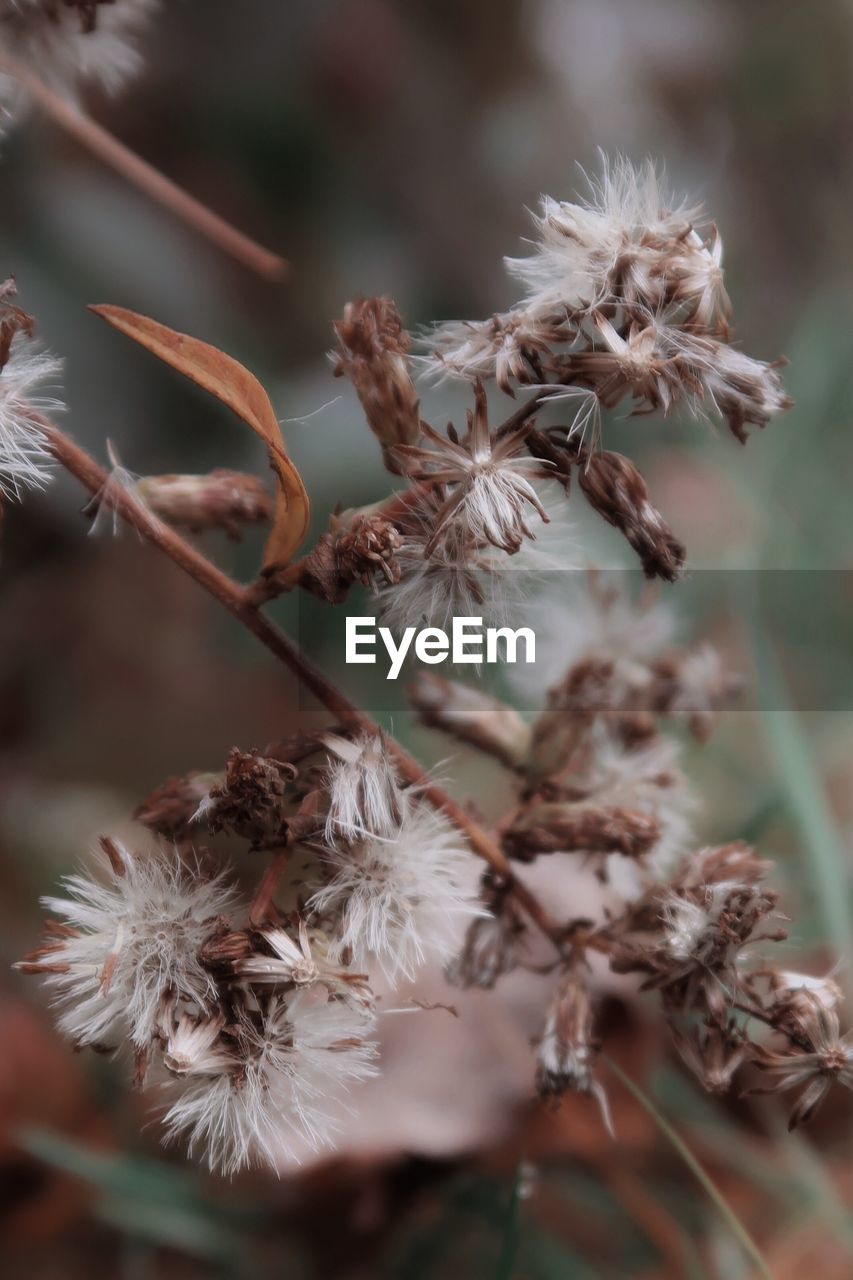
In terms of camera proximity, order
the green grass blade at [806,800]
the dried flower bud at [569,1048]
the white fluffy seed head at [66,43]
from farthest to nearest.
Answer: the green grass blade at [806,800], the white fluffy seed head at [66,43], the dried flower bud at [569,1048]

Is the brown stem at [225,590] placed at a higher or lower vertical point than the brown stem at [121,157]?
lower

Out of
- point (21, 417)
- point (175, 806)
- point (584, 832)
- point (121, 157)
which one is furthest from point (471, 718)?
point (121, 157)

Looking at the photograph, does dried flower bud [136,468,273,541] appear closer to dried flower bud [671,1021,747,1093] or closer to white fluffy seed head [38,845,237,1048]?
white fluffy seed head [38,845,237,1048]

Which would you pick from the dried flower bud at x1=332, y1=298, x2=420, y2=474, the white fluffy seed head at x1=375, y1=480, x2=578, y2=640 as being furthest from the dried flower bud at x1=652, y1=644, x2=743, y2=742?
the dried flower bud at x1=332, y1=298, x2=420, y2=474

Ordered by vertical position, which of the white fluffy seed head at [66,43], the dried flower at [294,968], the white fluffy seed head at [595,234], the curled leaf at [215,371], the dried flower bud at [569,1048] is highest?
the white fluffy seed head at [66,43]

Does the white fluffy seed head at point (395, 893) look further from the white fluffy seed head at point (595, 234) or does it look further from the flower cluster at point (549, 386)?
the white fluffy seed head at point (595, 234)

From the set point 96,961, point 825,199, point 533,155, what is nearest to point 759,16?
point 825,199

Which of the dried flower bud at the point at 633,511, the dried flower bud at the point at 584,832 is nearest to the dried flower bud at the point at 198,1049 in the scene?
the dried flower bud at the point at 584,832
